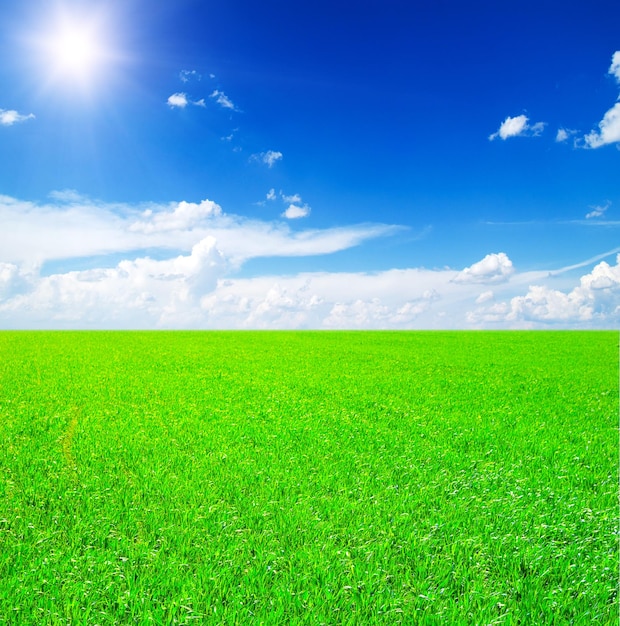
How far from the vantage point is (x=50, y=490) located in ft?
26.2

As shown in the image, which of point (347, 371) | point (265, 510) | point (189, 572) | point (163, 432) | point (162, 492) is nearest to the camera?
point (189, 572)

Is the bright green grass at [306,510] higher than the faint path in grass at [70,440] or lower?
lower

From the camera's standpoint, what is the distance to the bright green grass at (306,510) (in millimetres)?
5215

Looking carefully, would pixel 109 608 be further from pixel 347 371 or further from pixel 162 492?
pixel 347 371

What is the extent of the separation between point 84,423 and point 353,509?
788cm

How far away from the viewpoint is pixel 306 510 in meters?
7.22

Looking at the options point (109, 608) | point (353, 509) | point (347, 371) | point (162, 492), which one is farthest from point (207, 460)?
point (347, 371)

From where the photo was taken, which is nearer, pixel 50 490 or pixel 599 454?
pixel 50 490

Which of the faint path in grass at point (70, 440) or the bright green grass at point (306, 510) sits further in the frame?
the faint path in grass at point (70, 440)

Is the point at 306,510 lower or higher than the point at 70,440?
lower

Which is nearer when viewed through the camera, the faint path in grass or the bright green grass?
the bright green grass

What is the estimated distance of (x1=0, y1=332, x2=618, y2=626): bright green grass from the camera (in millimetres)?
5215

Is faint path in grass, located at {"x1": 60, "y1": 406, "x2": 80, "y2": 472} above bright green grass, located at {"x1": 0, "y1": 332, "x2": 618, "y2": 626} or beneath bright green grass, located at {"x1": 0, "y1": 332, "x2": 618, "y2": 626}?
above

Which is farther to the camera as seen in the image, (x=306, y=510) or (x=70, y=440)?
(x=70, y=440)
